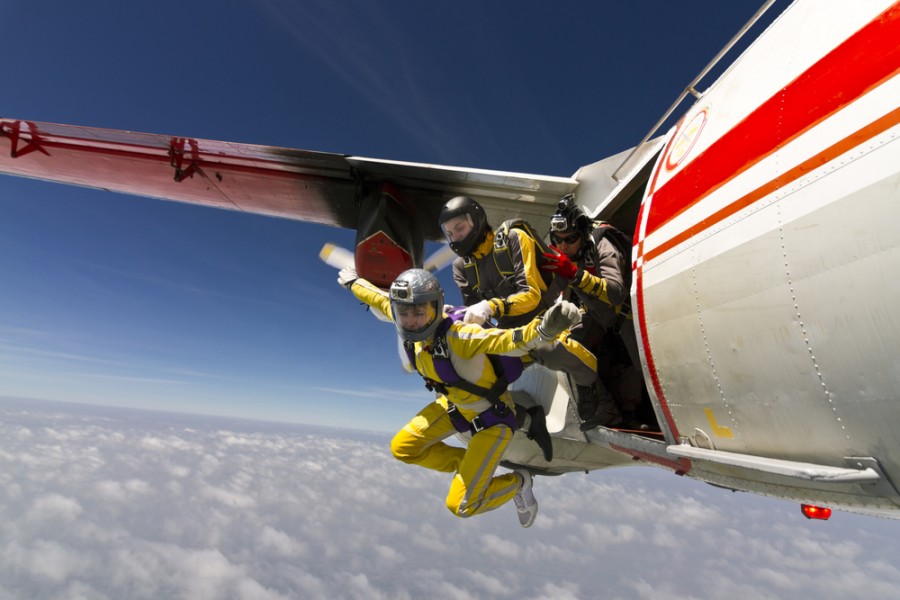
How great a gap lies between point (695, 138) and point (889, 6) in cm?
105

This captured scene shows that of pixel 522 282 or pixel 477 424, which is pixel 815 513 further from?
pixel 522 282

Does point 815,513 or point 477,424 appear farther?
point 477,424

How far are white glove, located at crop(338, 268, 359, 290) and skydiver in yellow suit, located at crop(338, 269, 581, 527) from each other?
1cm

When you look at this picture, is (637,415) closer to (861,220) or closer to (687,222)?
(687,222)

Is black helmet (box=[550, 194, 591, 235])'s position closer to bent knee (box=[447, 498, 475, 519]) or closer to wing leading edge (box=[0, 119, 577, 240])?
wing leading edge (box=[0, 119, 577, 240])

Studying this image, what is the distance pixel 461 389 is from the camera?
12.3 ft

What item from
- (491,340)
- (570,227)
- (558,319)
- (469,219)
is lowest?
(558,319)

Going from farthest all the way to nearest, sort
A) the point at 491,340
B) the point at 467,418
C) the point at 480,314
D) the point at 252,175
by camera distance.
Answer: the point at 252,175
the point at 467,418
the point at 480,314
the point at 491,340

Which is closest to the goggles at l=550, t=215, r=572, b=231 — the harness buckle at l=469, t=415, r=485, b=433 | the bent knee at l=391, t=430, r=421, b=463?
Result: the harness buckle at l=469, t=415, r=485, b=433

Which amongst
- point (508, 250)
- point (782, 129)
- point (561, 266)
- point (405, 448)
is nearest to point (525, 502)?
point (405, 448)

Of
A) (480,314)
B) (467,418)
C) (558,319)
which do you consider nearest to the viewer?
(558,319)

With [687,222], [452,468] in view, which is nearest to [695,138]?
[687,222]

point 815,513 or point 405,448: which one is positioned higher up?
point 405,448

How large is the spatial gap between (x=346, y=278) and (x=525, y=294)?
193 centimetres
